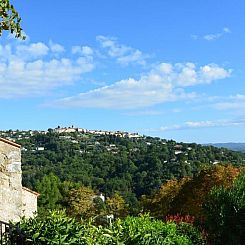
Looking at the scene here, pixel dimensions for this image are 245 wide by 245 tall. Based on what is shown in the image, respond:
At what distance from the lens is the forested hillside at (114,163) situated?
47159mm

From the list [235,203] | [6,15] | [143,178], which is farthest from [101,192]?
[6,15]

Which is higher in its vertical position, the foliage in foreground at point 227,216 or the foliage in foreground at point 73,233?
the foliage in foreground at point 73,233

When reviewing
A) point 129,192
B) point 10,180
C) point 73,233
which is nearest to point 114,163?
point 129,192

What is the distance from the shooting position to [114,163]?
59719mm

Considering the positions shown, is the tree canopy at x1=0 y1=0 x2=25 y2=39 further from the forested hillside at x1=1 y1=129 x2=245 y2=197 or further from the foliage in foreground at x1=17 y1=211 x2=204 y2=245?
the forested hillside at x1=1 y1=129 x2=245 y2=197

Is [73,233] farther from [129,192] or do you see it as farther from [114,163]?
[114,163]

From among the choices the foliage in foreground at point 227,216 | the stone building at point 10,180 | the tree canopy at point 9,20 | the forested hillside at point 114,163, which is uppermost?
the tree canopy at point 9,20

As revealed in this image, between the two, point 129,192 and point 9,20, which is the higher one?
point 9,20

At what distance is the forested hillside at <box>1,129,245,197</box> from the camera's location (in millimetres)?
47159

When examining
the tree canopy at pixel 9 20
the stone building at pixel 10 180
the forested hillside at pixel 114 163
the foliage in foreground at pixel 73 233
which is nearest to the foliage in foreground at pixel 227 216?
the stone building at pixel 10 180

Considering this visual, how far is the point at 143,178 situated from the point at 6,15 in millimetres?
48183

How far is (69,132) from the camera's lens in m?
89.1

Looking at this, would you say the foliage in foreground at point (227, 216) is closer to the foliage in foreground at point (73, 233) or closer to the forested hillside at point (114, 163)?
the foliage in foreground at point (73, 233)

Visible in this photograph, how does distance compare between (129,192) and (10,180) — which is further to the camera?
(129,192)
